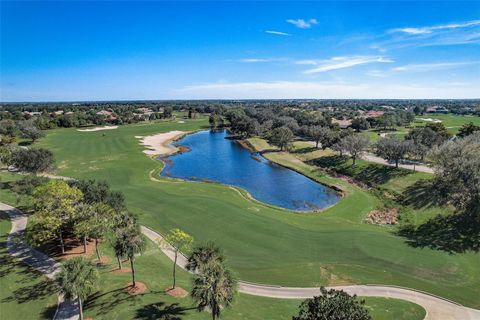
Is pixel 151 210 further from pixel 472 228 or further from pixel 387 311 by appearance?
pixel 472 228

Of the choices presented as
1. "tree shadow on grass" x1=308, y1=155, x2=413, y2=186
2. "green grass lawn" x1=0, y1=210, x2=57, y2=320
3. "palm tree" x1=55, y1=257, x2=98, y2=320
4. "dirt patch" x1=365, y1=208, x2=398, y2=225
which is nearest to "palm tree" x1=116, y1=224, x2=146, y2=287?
"palm tree" x1=55, y1=257, x2=98, y2=320

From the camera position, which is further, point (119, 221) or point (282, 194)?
point (282, 194)

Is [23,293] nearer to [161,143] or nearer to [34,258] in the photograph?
[34,258]

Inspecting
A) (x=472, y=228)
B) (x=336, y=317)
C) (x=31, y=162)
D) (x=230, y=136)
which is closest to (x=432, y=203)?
(x=472, y=228)

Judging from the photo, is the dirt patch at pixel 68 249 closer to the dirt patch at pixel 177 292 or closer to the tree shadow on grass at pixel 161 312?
the dirt patch at pixel 177 292

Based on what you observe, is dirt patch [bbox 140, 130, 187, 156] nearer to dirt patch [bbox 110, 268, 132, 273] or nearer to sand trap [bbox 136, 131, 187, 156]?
sand trap [bbox 136, 131, 187, 156]

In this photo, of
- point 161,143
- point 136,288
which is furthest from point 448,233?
point 161,143

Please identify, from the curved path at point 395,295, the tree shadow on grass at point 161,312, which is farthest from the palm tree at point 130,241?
the curved path at point 395,295
